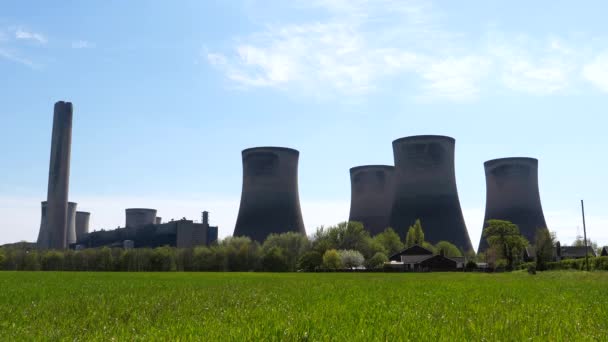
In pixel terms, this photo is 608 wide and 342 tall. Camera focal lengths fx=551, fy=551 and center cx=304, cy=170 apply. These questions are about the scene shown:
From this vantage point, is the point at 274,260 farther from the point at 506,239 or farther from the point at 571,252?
the point at 571,252

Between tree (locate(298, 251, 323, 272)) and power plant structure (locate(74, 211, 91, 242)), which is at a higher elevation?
power plant structure (locate(74, 211, 91, 242))

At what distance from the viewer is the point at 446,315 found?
566 cm

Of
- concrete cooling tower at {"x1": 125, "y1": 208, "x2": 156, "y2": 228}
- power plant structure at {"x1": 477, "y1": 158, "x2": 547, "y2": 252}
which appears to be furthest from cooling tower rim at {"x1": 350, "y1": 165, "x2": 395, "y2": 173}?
concrete cooling tower at {"x1": 125, "y1": 208, "x2": 156, "y2": 228}

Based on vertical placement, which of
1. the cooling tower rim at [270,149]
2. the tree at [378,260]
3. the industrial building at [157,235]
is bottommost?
the tree at [378,260]

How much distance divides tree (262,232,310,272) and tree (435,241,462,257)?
49.5 feet

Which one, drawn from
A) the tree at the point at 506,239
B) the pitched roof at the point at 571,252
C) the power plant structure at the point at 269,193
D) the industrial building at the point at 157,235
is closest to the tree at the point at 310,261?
the power plant structure at the point at 269,193

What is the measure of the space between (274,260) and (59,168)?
37434mm

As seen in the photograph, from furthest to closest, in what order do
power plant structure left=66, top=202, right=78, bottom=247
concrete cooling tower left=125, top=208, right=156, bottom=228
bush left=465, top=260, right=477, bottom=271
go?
concrete cooling tower left=125, top=208, right=156, bottom=228 < power plant structure left=66, top=202, right=78, bottom=247 < bush left=465, top=260, right=477, bottom=271

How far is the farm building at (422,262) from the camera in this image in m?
56.0

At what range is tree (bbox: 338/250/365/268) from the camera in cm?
5959

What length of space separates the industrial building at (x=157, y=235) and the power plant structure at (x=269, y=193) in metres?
35.3

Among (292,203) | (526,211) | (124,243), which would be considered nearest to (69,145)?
(124,243)

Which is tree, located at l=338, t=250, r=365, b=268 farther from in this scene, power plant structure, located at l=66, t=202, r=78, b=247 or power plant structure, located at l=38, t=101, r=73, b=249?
power plant structure, located at l=66, t=202, r=78, b=247

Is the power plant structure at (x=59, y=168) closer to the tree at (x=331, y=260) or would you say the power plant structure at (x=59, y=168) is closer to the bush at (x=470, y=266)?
the tree at (x=331, y=260)
